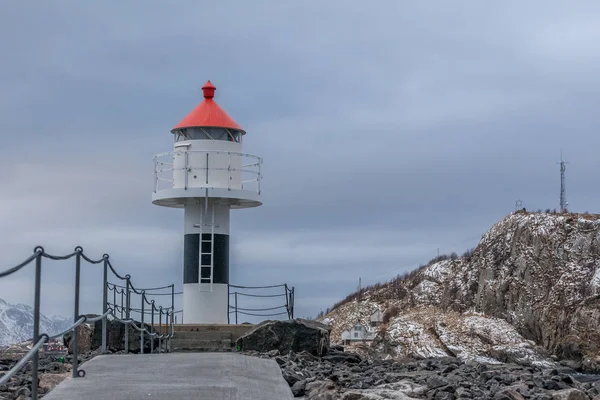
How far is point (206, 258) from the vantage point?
21531mm

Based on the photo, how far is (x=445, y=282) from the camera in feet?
105

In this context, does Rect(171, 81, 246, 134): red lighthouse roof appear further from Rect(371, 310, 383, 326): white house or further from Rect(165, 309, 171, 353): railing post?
Rect(371, 310, 383, 326): white house

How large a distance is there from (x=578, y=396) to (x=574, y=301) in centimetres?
1969

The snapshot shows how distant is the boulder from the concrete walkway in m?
6.25

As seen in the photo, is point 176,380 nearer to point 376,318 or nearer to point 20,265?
point 20,265

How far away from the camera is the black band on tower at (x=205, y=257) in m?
21.5

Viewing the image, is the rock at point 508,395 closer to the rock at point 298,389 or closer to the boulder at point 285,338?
the rock at point 298,389

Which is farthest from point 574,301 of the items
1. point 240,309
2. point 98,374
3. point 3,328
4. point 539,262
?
point 98,374

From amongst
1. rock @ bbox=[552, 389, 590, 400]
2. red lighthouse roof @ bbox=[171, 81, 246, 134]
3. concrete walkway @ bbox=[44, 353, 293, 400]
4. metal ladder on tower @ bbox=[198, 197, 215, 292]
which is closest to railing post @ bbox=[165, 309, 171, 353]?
metal ladder on tower @ bbox=[198, 197, 215, 292]

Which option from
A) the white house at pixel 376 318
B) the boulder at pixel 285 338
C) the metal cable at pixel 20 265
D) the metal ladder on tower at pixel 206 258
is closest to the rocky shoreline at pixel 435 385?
the metal cable at pixel 20 265

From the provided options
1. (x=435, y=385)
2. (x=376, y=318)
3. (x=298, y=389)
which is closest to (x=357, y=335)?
(x=376, y=318)

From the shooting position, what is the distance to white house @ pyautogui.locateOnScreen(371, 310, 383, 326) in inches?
1215

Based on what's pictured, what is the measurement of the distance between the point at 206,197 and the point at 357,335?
31.2 ft

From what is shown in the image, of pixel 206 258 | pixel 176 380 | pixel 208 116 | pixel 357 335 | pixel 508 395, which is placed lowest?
pixel 357 335
